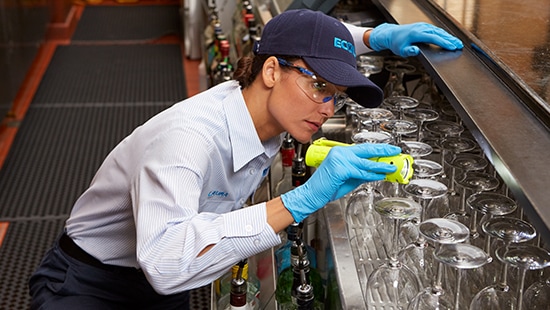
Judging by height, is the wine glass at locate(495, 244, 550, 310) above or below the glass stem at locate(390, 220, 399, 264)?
above

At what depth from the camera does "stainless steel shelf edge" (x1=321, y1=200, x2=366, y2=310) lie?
5.42 ft

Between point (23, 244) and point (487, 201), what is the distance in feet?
10.9

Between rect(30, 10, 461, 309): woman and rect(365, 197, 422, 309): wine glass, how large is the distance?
0.29ft

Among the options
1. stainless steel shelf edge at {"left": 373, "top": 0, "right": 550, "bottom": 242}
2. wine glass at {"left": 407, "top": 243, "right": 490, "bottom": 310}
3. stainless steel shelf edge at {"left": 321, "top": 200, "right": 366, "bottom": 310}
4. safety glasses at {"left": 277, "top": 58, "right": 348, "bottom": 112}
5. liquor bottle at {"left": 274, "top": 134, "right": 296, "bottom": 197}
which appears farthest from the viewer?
liquor bottle at {"left": 274, "top": 134, "right": 296, "bottom": 197}

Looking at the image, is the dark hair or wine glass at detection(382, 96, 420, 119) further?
wine glass at detection(382, 96, 420, 119)

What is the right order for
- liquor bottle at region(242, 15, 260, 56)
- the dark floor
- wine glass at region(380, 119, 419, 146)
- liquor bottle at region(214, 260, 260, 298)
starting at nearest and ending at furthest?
wine glass at region(380, 119, 419, 146) < liquor bottle at region(214, 260, 260, 298) < liquor bottle at region(242, 15, 260, 56) < the dark floor

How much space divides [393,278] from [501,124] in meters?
0.42

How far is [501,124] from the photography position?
149 centimetres

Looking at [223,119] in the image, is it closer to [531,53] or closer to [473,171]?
[473,171]

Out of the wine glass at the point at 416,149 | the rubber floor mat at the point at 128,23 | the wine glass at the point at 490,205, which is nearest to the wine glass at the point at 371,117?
the wine glass at the point at 416,149

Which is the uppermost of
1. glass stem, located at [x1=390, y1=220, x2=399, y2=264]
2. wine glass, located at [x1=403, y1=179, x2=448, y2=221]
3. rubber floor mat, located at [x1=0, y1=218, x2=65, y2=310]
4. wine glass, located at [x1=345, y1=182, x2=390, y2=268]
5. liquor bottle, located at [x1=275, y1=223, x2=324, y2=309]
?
wine glass, located at [x1=403, y1=179, x2=448, y2=221]

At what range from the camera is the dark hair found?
6.24ft

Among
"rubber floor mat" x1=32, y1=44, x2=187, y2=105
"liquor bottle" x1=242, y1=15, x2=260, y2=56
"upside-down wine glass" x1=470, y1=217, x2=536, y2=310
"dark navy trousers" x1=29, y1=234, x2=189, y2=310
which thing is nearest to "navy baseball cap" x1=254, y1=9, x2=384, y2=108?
"upside-down wine glass" x1=470, y1=217, x2=536, y2=310

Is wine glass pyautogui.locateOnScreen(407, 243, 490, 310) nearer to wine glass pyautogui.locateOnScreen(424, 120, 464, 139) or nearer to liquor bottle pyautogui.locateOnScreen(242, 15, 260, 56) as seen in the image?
wine glass pyautogui.locateOnScreen(424, 120, 464, 139)
